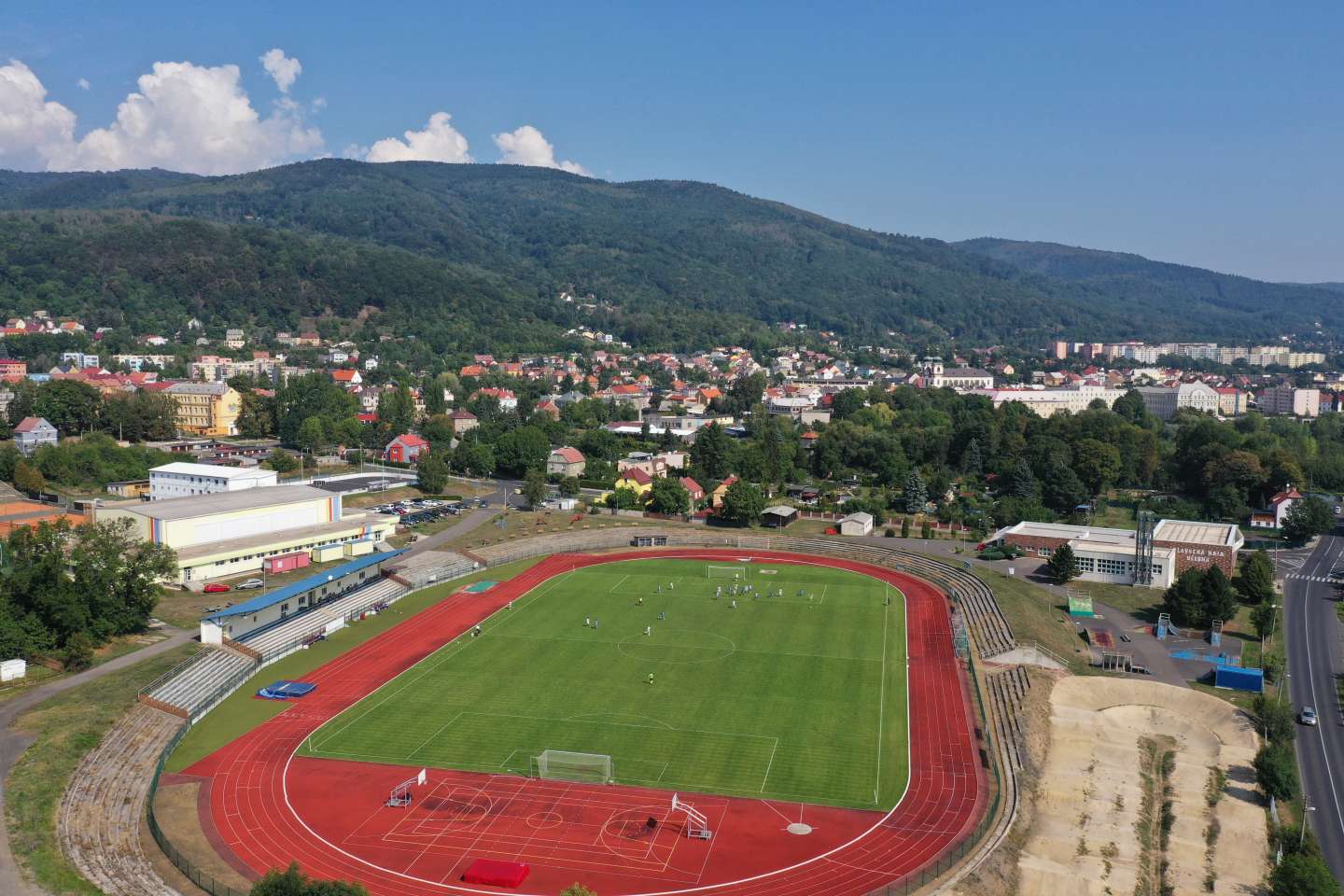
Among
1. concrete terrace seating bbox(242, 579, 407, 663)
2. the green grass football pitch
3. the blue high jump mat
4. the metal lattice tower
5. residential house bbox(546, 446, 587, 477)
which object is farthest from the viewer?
residential house bbox(546, 446, 587, 477)

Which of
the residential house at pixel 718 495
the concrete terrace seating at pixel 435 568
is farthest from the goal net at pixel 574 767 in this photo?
the residential house at pixel 718 495

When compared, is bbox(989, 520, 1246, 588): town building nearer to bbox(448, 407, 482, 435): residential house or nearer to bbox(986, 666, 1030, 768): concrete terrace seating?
bbox(986, 666, 1030, 768): concrete terrace seating

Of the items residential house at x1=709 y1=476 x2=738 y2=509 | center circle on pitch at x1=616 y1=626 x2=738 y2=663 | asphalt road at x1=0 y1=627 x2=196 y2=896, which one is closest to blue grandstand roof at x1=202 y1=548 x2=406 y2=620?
asphalt road at x1=0 y1=627 x2=196 y2=896

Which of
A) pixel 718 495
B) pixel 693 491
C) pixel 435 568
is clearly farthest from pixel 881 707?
pixel 693 491

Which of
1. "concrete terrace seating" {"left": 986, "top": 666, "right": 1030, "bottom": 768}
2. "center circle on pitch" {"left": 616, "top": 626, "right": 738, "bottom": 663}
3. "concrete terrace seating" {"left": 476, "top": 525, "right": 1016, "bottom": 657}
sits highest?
"concrete terrace seating" {"left": 476, "top": 525, "right": 1016, "bottom": 657}

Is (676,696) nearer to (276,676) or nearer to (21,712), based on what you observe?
(276,676)

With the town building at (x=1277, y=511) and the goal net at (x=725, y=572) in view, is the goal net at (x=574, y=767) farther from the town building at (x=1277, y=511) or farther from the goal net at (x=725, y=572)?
the town building at (x=1277, y=511)

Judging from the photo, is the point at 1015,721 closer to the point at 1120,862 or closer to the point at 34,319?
the point at 1120,862
